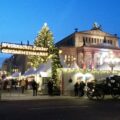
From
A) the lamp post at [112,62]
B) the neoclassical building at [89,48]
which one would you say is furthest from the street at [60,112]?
the neoclassical building at [89,48]

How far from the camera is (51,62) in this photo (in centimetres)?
4631

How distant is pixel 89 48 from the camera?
7562cm

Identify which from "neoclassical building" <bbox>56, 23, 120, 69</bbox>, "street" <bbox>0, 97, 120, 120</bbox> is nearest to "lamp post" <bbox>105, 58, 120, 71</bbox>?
"neoclassical building" <bbox>56, 23, 120, 69</bbox>

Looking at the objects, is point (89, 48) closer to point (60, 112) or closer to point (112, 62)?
point (112, 62)

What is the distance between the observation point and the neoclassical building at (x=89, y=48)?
7581 cm

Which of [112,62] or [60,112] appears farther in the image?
[112,62]

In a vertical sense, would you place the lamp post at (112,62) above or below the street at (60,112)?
above

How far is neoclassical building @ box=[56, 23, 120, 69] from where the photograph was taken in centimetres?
7581

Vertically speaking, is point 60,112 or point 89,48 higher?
point 89,48

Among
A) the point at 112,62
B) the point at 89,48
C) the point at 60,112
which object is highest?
the point at 89,48

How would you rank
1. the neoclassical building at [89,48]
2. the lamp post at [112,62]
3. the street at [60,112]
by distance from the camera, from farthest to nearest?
the neoclassical building at [89,48], the lamp post at [112,62], the street at [60,112]

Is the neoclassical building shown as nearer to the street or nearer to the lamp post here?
the lamp post

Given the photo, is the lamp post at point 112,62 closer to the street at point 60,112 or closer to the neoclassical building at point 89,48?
the neoclassical building at point 89,48

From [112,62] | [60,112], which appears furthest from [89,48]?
[60,112]
